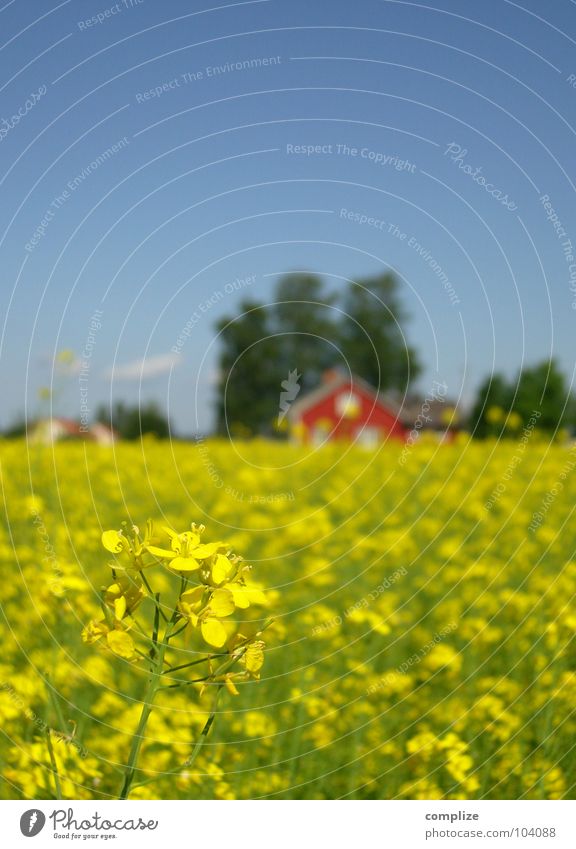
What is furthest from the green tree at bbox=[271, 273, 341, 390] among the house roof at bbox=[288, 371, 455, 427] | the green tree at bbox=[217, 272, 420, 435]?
the house roof at bbox=[288, 371, 455, 427]

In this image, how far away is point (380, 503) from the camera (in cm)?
504

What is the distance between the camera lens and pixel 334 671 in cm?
250

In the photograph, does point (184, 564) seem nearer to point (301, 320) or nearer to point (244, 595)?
point (244, 595)

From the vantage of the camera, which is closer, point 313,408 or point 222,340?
point 222,340

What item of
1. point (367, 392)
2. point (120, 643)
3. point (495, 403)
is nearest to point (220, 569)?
point (120, 643)

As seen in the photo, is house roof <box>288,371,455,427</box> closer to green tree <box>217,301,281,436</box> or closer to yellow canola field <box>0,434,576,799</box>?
green tree <box>217,301,281,436</box>

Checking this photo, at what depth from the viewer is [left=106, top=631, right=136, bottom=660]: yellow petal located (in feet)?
2.87

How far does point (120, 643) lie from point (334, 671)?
172 centimetres

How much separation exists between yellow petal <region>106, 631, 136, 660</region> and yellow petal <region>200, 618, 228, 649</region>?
0.09 m

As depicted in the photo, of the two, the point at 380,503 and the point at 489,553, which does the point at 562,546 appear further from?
the point at 380,503

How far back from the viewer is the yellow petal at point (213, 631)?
0.83 metres

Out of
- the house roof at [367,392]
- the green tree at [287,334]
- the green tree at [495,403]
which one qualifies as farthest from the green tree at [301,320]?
the green tree at [495,403]
